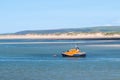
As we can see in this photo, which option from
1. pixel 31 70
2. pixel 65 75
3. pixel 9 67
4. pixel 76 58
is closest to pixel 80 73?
pixel 65 75

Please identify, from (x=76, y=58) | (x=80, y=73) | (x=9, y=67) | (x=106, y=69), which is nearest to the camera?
(x=80, y=73)

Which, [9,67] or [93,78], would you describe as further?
[9,67]

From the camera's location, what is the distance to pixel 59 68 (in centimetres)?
6362

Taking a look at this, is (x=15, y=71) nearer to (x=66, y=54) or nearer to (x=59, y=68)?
(x=59, y=68)

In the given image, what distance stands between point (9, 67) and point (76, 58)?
19360 mm

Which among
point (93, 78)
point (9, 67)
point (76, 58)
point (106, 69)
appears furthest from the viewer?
point (76, 58)

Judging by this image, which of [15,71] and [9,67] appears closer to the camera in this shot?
[15,71]

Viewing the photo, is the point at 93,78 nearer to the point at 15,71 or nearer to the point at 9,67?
the point at 15,71

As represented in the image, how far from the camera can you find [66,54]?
286 ft

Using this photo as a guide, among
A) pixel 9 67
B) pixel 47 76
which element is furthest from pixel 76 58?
pixel 47 76

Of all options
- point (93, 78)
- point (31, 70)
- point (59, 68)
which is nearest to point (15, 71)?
point (31, 70)

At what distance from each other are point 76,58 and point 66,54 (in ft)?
12.9

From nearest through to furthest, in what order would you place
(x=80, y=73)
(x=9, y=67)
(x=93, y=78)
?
(x=93, y=78), (x=80, y=73), (x=9, y=67)

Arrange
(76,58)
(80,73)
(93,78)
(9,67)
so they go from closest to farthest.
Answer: (93,78) < (80,73) < (9,67) < (76,58)
